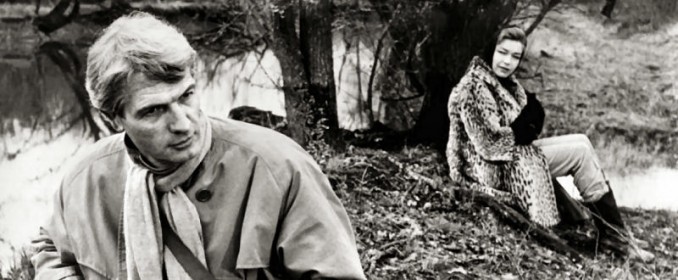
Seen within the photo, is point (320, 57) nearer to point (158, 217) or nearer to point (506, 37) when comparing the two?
point (506, 37)

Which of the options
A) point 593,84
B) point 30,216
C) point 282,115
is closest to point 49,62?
point 30,216

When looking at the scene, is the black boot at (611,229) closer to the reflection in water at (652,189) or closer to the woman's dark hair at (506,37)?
the reflection in water at (652,189)

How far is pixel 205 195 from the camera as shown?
1.80 meters

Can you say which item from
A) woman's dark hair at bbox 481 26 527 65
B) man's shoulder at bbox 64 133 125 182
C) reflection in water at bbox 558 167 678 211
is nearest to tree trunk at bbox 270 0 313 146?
woman's dark hair at bbox 481 26 527 65

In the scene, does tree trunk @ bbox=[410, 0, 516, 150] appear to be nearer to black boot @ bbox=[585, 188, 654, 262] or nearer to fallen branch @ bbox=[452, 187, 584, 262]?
fallen branch @ bbox=[452, 187, 584, 262]

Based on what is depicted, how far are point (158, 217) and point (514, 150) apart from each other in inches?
82.4

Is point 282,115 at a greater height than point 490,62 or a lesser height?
lesser

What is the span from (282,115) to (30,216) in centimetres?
117

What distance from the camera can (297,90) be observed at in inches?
146

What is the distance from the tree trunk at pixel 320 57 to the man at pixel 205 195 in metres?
1.81

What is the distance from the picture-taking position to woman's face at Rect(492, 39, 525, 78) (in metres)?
3.50

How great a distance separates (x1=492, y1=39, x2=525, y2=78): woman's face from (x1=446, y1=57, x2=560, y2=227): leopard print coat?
0.12 ft

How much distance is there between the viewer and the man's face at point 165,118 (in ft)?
5.57

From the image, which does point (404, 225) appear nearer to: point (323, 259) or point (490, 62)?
point (490, 62)
